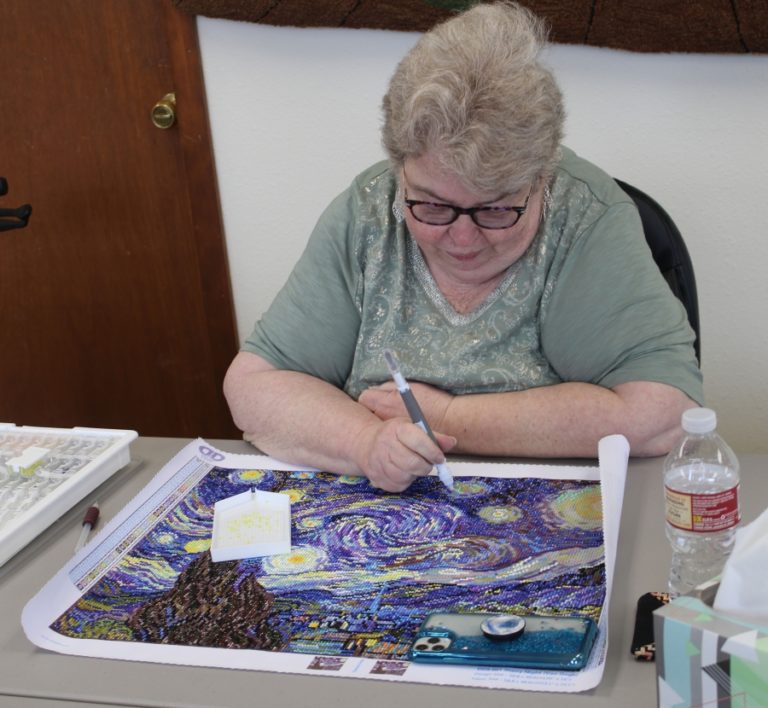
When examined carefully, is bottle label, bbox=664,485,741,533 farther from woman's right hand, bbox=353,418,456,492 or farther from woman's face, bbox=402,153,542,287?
woman's face, bbox=402,153,542,287

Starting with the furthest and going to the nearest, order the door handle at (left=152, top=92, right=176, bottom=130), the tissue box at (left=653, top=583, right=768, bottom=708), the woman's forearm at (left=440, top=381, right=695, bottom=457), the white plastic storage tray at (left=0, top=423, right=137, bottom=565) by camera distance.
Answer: the door handle at (left=152, top=92, right=176, bottom=130) < the woman's forearm at (left=440, top=381, right=695, bottom=457) < the white plastic storage tray at (left=0, top=423, right=137, bottom=565) < the tissue box at (left=653, top=583, right=768, bottom=708)

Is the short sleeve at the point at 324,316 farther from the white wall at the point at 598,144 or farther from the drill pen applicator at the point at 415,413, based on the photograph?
the white wall at the point at 598,144

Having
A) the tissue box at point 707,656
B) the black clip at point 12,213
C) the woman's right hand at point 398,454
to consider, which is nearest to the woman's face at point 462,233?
the woman's right hand at point 398,454

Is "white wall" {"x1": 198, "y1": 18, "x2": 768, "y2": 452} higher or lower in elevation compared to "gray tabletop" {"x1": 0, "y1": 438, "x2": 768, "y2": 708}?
higher

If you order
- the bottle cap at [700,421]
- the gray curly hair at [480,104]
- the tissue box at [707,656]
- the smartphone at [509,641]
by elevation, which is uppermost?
the gray curly hair at [480,104]

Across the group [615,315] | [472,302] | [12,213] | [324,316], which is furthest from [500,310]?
[12,213]

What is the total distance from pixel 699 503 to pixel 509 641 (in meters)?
0.22

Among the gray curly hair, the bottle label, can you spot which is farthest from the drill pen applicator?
the bottle label

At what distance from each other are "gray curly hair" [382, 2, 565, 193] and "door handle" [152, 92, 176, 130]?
106 centimetres

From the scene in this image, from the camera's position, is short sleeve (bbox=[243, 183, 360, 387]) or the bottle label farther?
short sleeve (bbox=[243, 183, 360, 387])

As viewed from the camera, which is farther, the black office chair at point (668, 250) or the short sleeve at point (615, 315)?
the black office chair at point (668, 250)

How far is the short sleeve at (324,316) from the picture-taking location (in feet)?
5.21

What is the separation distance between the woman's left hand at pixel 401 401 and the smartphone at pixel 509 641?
0.44 metres

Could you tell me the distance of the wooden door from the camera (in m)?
2.31
